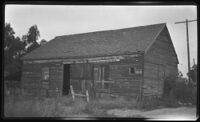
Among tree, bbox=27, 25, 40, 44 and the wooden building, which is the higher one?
tree, bbox=27, 25, 40, 44

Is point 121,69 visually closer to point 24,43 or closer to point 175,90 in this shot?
point 175,90

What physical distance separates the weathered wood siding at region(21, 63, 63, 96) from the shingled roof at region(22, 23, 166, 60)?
2.10 ft

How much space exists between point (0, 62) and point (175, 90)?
36.3 ft

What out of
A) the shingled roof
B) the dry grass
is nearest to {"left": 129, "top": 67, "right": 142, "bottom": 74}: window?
the shingled roof

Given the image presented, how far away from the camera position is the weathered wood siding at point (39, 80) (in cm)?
1775

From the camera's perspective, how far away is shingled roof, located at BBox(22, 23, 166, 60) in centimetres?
1580

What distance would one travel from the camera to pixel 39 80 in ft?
61.5

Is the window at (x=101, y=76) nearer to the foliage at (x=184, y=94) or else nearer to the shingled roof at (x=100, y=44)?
the shingled roof at (x=100, y=44)

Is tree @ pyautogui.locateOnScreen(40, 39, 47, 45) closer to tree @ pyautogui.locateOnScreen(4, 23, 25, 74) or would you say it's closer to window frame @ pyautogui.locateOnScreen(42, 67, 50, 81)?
tree @ pyautogui.locateOnScreen(4, 23, 25, 74)

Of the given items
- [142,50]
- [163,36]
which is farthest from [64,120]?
[163,36]

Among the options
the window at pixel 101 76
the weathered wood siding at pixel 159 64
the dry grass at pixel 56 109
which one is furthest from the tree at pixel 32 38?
the weathered wood siding at pixel 159 64

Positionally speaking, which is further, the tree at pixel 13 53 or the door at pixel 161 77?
the tree at pixel 13 53

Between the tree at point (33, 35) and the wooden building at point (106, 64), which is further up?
the tree at point (33, 35)

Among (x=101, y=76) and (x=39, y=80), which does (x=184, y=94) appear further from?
(x=39, y=80)
